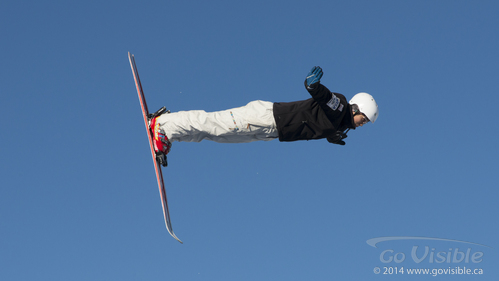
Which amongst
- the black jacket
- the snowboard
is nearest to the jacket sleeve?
the black jacket

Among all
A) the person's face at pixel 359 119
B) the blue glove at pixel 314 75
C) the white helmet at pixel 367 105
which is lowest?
the person's face at pixel 359 119

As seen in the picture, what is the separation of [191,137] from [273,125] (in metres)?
1.58

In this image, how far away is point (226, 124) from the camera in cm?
1102

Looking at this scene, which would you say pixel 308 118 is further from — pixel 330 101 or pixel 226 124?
pixel 226 124

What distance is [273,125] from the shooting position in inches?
434

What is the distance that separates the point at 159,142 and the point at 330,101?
10.9 ft

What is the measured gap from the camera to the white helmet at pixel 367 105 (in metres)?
11.2

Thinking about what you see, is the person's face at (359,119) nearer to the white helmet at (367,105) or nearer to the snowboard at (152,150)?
the white helmet at (367,105)

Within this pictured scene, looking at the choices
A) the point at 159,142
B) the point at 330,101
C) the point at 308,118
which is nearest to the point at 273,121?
the point at 308,118

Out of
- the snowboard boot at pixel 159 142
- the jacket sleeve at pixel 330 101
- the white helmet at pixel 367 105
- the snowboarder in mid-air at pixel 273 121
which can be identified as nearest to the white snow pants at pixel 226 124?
the snowboarder in mid-air at pixel 273 121

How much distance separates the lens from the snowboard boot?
37.4 ft

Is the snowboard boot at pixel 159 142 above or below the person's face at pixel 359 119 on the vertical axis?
above

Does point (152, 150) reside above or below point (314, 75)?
below

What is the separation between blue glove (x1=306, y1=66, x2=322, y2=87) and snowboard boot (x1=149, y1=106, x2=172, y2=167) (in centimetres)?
300
